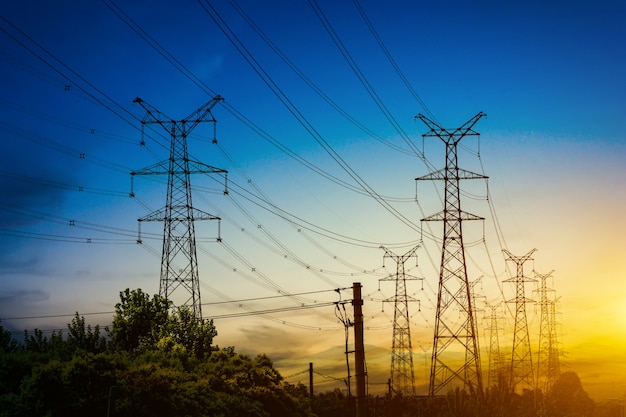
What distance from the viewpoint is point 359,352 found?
3619cm

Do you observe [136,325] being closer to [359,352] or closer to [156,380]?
[156,380]

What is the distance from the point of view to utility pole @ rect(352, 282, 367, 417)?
35.7 metres

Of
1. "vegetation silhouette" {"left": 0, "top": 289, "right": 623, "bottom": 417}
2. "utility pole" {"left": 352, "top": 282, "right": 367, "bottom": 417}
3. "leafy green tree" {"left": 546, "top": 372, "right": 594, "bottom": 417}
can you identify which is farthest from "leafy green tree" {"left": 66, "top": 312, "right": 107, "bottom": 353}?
"leafy green tree" {"left": 546, "top": 372, "right": 594, "bottom": 417}

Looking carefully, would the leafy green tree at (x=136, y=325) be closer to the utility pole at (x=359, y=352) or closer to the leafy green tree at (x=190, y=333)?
the leafy green tree at (x=190, y=333)

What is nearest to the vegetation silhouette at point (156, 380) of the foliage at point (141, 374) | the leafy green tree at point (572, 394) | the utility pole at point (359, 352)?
the foliage at point (141, 374)

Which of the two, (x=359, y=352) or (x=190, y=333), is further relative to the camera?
(x=190, y=333)

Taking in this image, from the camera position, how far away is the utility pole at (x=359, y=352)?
35719 mm

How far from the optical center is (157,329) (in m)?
76.6

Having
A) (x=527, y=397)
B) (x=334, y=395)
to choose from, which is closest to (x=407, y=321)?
(x=334, y=395)

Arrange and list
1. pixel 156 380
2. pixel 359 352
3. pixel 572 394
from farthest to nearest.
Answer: pixel 572 394 → pixel 156 380 → pixel 359 352

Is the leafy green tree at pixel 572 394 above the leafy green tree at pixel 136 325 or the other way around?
the other way around

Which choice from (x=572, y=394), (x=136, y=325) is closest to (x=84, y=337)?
(x=136, y=325)

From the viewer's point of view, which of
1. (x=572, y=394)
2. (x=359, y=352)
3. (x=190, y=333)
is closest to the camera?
(x=359, y=352)

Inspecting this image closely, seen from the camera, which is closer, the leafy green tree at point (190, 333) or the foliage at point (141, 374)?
the foliage at point (141, 374)
